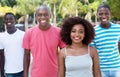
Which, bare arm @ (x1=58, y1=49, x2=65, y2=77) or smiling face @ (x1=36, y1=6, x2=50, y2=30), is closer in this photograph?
bare arm @ (x1=58, y1=49, x2=65, y2=77)

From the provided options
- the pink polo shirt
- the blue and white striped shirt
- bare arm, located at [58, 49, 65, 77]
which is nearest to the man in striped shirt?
the blue and white striped shirt

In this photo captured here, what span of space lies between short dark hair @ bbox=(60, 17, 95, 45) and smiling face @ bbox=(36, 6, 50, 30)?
19.5 inches

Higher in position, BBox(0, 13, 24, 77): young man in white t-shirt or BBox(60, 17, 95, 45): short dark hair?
BBox(60, 17, 95, 45): short dark hair

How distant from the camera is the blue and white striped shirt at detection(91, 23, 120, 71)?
4.64 m

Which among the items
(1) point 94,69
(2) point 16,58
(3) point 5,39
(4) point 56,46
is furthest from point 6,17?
(1) point 94,69

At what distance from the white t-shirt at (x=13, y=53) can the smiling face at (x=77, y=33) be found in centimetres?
134

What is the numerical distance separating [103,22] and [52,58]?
2.91 ft

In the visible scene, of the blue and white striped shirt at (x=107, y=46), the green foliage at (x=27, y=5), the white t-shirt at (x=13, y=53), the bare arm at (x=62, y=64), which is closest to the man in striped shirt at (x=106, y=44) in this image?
the blue and white striped shirt at (x=107, y=46)

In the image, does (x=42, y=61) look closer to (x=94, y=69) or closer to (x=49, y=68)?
(x=49, y=68)

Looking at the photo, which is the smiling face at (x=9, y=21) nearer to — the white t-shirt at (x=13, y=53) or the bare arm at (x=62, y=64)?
the white t-shirt at (x=13, y=53)

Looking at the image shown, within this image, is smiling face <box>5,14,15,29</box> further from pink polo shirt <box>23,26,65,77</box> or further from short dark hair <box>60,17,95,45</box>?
short dark hair <box>60,17,95,45</box>

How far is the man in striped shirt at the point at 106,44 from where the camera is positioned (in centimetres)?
464

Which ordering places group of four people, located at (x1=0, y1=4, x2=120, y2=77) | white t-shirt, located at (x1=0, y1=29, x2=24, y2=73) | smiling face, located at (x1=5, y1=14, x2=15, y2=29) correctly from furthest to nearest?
1. smiling face, located at (x1=5, y1=14, x2=15, y2=29)
2. white t-shirt, located at (x1=0, y1=29, x2=24, y2=73)
3. group of four people, located at (x1=0, y1=4, x2=120, y2=77)

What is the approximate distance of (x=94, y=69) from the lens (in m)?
3.97
